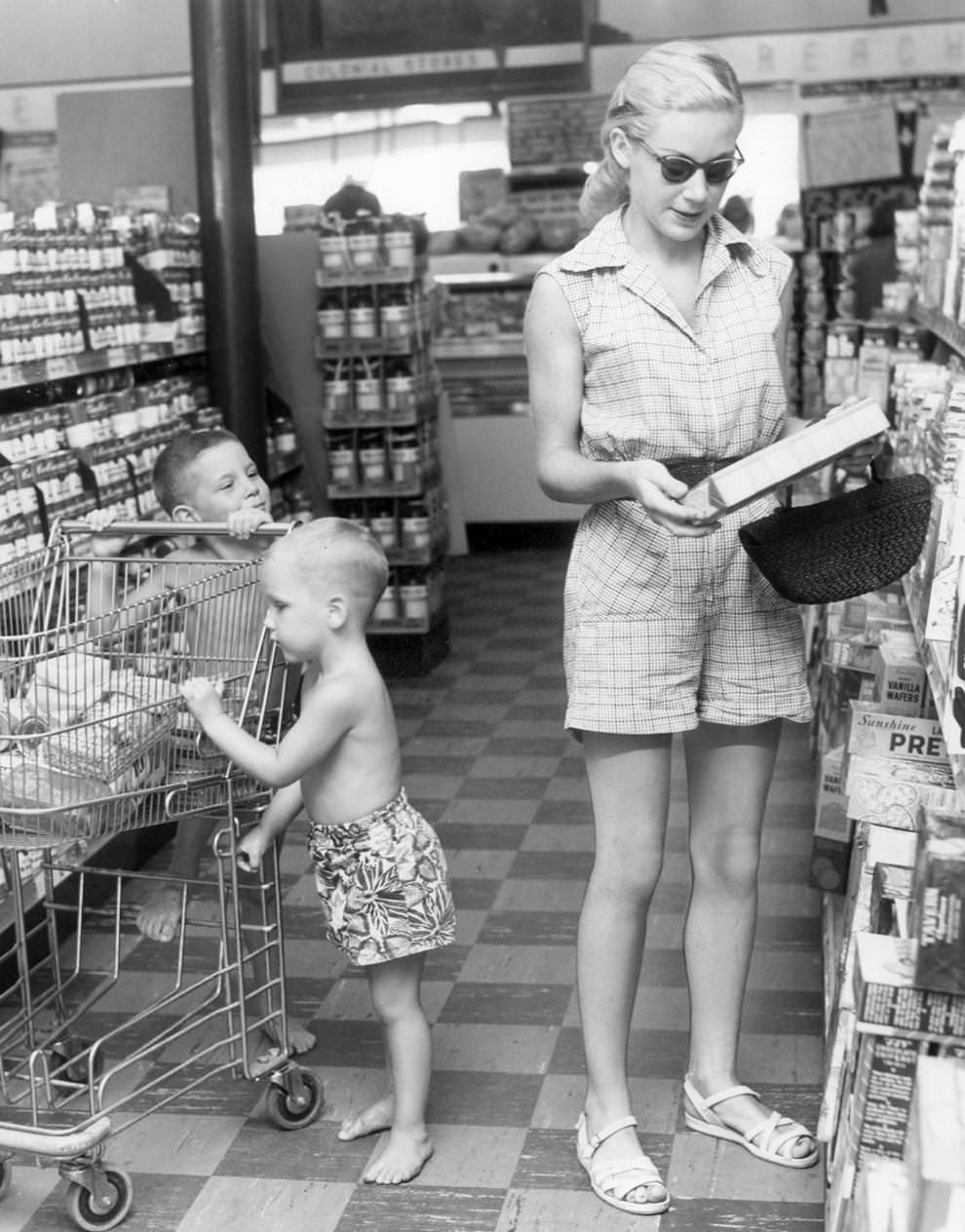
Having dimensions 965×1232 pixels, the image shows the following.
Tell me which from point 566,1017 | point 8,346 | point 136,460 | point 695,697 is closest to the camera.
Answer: point 695,697

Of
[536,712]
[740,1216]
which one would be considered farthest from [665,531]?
[536,712]

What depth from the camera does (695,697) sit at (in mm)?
2998

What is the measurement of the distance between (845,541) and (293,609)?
36.3 inches

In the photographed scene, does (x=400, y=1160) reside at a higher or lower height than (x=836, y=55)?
lower

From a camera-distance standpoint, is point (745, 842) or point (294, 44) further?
point (294, 44)

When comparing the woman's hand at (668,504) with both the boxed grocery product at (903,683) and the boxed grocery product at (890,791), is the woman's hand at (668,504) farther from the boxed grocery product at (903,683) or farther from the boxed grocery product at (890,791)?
the boxed grocery product at (903,683)

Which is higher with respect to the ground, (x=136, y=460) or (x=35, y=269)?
(x=35, y=269)

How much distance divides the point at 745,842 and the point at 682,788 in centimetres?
245

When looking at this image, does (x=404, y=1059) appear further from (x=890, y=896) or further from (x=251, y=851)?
(x=890, y=896)

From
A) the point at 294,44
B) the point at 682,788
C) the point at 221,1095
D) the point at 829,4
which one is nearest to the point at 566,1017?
the point at 221,1095

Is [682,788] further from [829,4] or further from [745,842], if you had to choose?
[829,4]

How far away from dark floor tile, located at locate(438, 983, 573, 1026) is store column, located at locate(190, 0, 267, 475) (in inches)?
123

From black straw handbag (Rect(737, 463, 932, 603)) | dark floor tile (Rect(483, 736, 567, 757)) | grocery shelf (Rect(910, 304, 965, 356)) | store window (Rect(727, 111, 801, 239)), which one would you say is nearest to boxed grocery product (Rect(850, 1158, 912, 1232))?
black straw handbag (Rect(737, 463, 932, 603))

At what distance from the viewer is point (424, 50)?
10484 mm
